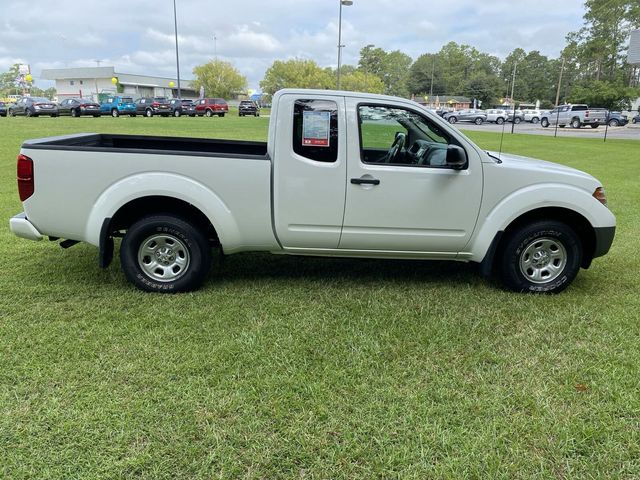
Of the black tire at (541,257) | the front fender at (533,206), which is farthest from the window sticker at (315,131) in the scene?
the black tire at (541,257)

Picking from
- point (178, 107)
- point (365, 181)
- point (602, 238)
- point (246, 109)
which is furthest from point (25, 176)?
point (246, 109)

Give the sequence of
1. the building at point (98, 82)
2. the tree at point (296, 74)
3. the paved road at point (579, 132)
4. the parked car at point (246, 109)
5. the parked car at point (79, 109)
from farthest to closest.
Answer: the building at point (98, 82)
the tree at point (296, 74)
the parked car at point (246, 109)
the parked car at point (79, 109)
the paved road at point (579, 132)

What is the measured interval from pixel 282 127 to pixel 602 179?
10.5m

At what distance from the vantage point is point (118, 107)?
127ft

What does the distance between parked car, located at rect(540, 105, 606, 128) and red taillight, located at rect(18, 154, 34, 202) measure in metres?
43.2

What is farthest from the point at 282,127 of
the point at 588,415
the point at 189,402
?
the point at 588,415

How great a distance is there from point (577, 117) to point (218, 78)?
199 feet

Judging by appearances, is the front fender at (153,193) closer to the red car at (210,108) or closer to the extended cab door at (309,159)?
the extended cab door at (309,159)

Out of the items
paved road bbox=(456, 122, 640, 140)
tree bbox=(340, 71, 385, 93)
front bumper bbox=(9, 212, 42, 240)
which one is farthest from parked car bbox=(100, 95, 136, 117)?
tree bbox=(340, 71, 385, 93)

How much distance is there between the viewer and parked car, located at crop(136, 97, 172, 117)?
38719mm

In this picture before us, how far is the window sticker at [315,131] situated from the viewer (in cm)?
428

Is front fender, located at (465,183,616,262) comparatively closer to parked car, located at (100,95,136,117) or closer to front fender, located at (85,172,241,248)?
front fender, located at (85,172,241,248)

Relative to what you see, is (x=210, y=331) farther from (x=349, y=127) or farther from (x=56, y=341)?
(x=349, y=127)

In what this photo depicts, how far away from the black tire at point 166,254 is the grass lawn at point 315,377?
176 mm
